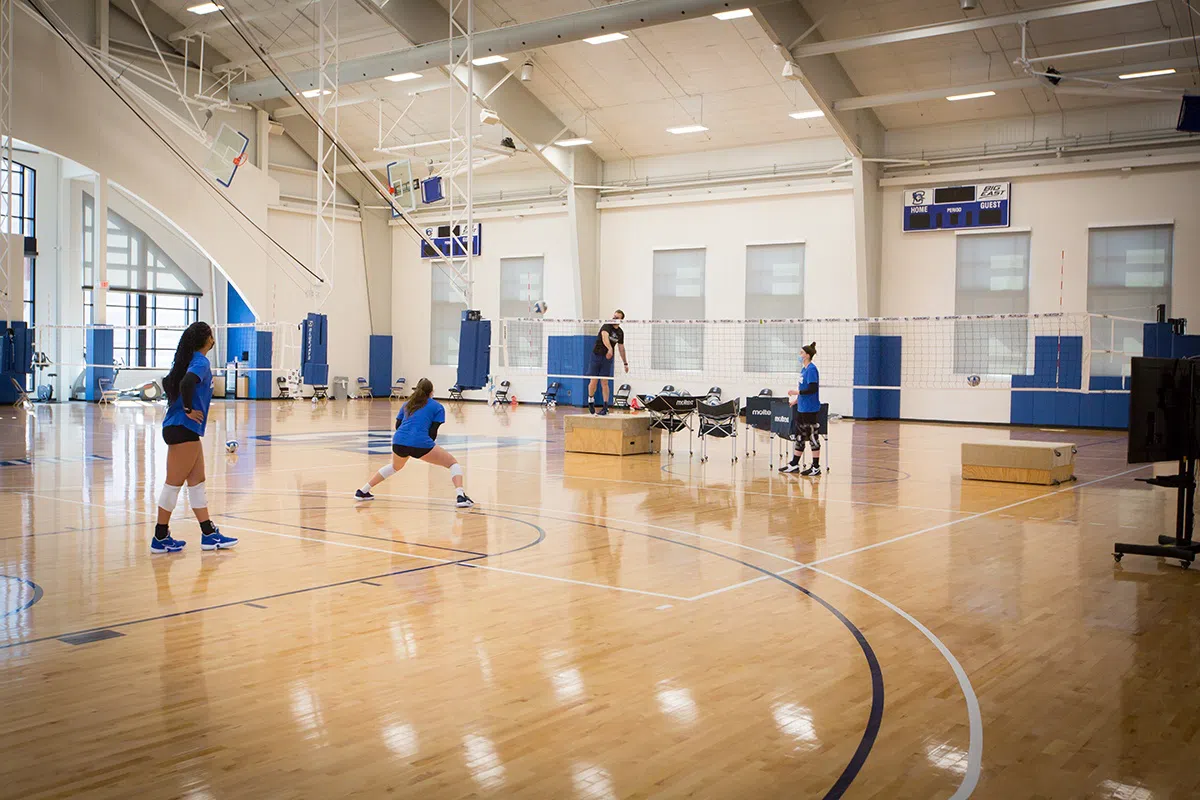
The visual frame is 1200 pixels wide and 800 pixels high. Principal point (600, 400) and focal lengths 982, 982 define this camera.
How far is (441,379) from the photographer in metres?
28.8

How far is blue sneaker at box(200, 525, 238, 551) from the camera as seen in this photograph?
20.0 feet

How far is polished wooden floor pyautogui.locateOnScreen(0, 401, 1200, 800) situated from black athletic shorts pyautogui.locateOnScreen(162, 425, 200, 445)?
73 cm

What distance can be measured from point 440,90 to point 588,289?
599cm

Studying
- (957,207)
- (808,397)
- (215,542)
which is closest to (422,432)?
(215,542)

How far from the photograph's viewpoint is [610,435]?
12.9 m

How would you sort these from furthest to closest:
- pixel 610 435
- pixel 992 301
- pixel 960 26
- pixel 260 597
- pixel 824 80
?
pixel 992 301, pixel 824 80, pixel 960 26, pixel 610 435, pixel 260 597

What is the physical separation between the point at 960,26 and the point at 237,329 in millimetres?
19604

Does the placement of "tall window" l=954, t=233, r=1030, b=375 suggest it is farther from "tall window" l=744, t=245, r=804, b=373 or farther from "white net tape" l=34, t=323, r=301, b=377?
"white net tape" l=34, t=323, r=301, b=377

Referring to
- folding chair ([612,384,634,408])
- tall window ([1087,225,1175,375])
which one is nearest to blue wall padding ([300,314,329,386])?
folding chair ([612,384,634,408])

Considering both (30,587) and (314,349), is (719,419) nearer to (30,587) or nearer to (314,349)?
(30,587)

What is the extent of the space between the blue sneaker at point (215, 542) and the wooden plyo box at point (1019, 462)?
306 inches


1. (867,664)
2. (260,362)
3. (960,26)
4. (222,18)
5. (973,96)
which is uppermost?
(222,18)

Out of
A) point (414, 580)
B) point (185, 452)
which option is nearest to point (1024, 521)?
point (414, 580)

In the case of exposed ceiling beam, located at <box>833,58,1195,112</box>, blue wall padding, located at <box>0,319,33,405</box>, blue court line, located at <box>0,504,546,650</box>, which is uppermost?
exposed ceiling beam, located at <box>833,58,1195,112</box>
